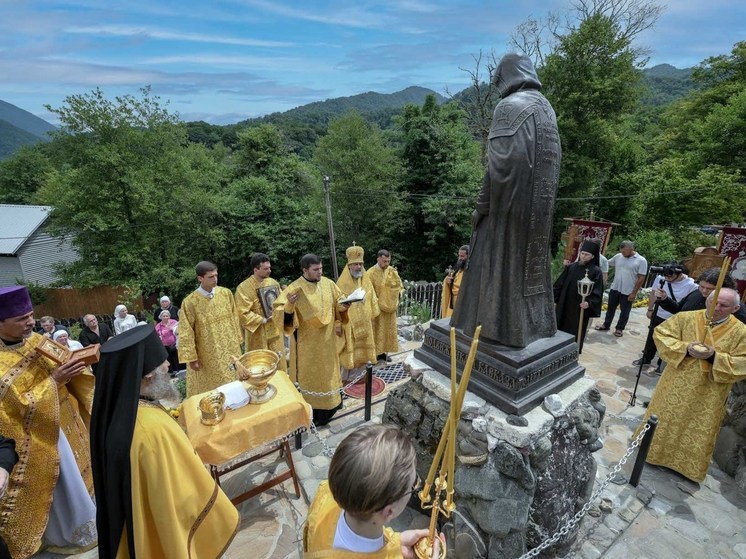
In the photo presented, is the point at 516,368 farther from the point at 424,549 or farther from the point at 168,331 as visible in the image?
the point at 168,331

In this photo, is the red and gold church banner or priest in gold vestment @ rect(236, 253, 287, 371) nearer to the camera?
priest in gold vestment @ rect(236, 253, 287, 371)

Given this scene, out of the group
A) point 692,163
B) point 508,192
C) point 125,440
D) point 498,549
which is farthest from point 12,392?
point 692,163

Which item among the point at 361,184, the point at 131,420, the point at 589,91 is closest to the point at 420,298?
the point at 131,420

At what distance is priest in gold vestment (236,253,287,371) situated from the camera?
579cm

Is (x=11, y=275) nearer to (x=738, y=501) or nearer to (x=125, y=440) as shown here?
(x=125, y=440)

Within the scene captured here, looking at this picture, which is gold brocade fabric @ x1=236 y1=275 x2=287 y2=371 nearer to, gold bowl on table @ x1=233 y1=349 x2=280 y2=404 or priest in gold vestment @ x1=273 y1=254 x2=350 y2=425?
priest in gold vestment @ x1=273 y1=254 x2=350 y2=425

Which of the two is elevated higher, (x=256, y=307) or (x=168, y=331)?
(x=256, y=307)

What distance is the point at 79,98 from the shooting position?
59.3 ft

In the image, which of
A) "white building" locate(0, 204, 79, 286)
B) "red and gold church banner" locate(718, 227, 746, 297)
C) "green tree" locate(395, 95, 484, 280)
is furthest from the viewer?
"white building" locate(0, 204, 79, 286)

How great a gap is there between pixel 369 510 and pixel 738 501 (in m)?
4.86

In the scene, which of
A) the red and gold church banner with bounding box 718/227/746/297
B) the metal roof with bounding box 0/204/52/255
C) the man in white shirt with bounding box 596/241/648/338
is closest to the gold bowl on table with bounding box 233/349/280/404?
the man in white shirt with bounding box 596/241/648/338

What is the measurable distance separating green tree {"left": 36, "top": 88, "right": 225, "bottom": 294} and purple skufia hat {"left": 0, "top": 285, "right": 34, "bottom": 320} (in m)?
17.2

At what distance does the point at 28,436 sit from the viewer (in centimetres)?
303

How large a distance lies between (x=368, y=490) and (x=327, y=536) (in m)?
0.39
